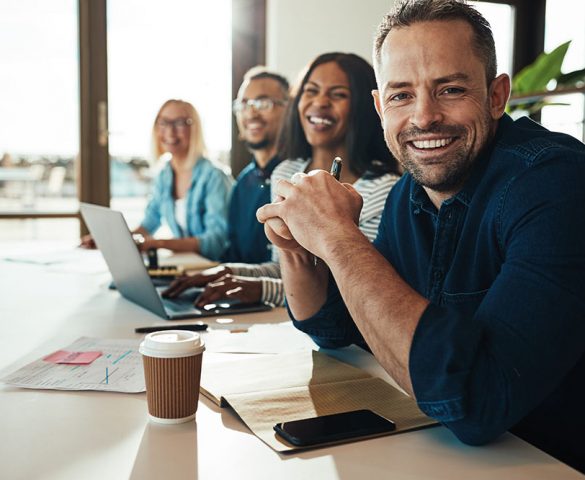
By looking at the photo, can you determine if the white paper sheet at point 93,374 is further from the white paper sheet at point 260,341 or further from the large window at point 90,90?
the large window at point 90,90

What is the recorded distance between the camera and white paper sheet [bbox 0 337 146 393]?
3.22 ft

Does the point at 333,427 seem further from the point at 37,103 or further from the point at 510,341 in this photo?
the point at 37,103

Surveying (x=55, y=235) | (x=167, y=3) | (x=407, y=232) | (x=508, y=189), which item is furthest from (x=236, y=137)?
(x=508, y=189)

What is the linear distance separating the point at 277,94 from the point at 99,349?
2033 millimetres

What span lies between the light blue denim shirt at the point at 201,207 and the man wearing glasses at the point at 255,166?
154 mm

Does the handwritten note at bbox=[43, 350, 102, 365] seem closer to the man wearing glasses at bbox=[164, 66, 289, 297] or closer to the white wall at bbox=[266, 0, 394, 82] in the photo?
the man wearing glasses at bbox=[164, 66, 289, 297]

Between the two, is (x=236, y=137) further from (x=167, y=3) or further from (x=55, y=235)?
(x=55, y=235)

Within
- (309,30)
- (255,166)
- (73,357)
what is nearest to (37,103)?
(309,30)

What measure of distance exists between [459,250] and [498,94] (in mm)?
285

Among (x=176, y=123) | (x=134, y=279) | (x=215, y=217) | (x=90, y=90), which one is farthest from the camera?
(x=90, y=90)

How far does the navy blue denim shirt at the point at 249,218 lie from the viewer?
2568 millimetres

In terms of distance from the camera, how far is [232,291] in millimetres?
1588

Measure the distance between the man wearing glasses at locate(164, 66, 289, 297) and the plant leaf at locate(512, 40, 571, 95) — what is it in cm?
221

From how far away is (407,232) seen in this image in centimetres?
122
